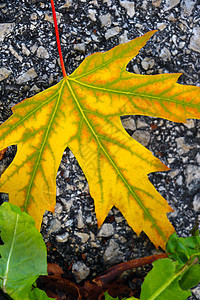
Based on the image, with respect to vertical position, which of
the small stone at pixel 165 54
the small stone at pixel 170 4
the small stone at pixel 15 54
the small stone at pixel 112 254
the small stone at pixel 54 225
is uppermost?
the small stone at pixel 170 4

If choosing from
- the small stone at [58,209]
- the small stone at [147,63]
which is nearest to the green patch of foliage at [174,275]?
the small stone at [58,209]

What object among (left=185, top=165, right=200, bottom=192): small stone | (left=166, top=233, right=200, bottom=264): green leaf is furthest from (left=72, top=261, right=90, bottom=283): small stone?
(left=185, top=165, right=200, bottom=192): small stone

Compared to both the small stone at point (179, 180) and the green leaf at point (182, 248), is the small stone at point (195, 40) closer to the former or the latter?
the small stone at point (179, 180)

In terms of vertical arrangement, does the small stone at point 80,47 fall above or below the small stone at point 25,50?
below

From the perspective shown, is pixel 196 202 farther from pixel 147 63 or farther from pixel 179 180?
pixel 147 63

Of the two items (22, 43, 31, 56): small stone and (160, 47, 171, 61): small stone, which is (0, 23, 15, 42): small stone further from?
(160, 47, 171, 61): small stone

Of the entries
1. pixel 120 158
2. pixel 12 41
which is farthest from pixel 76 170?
pixel 12 41

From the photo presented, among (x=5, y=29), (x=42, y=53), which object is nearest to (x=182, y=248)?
(x=42, y=53)

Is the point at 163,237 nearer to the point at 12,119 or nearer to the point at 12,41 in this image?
the point at 12,119
